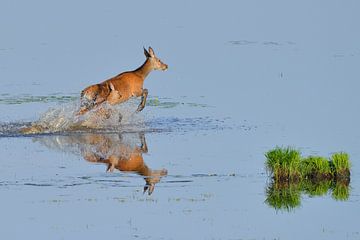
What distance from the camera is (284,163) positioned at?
14148mm

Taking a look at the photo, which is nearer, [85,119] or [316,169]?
[316,169]

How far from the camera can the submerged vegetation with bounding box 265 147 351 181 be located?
14156mm

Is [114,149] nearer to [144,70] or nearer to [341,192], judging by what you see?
[341,192]

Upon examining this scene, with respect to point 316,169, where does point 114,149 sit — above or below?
above

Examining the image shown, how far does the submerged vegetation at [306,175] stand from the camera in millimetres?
13930

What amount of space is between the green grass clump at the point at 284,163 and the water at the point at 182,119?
0.22 meters

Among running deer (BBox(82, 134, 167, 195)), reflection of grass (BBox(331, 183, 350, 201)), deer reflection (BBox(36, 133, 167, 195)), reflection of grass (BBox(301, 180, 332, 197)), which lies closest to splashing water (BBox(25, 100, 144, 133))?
deer reflection (BBox(36, 133, 167, 195))

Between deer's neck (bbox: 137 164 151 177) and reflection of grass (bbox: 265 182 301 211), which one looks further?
deer's neck (bbox: 137 164 151 177)

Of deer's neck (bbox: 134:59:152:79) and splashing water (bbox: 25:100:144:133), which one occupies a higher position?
deer's neck (bbox: 134:59:152:79)

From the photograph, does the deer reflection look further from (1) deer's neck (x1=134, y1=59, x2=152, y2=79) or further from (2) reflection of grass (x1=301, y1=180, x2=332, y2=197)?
(1) deer's neck (x1=134, y1=59, x2=152, y2=79)

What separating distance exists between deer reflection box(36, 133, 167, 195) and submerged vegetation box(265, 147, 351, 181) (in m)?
1.51

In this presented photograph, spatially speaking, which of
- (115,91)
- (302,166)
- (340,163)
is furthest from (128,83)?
(340,163)

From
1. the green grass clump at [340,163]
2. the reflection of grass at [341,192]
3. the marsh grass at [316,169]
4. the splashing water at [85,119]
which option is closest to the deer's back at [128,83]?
the splashing water at [85,119]

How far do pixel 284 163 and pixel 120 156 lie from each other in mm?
2919
